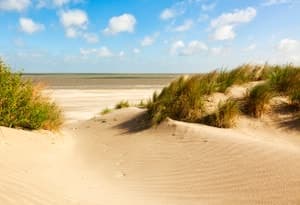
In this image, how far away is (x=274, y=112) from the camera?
30.2ft

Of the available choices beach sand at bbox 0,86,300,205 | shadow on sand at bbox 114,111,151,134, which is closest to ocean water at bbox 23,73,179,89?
shadow on sand at bbox 114,111,151,134

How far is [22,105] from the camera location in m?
8.03

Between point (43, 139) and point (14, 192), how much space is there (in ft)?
12.6

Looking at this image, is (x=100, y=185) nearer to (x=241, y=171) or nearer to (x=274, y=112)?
(x=241, y=171)

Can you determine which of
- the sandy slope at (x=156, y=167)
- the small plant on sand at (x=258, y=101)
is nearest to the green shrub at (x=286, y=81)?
the small plant on sand at (x=258, y=101)

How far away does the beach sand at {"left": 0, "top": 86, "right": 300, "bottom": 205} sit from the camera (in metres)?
4.42

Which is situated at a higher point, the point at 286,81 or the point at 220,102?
the point at 286,81

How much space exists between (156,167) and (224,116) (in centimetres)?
280

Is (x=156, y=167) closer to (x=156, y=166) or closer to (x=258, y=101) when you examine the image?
(x=156, y=166)

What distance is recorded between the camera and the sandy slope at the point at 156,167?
174 inches

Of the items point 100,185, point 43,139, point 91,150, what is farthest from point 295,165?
point 43,139

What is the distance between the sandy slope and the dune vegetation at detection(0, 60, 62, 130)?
38cm

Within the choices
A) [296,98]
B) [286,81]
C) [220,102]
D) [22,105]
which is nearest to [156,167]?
[220,102]

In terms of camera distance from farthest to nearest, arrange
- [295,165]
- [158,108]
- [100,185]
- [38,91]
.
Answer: [158,108] < [38,91] < [100,185] < [295,165]
